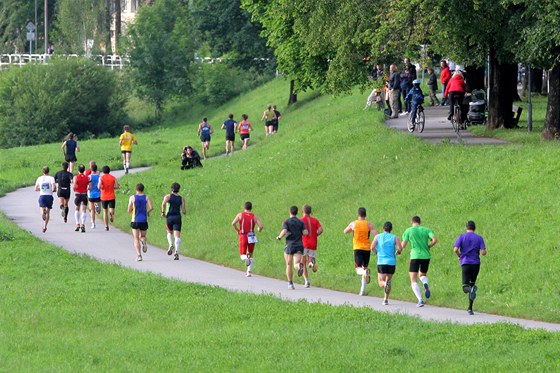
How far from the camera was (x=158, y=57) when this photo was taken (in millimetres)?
85375

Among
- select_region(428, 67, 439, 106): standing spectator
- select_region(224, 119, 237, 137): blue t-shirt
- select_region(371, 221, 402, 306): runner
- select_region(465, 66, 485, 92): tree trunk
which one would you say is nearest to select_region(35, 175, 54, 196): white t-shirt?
select_region(371, 221, 402, 306): runner

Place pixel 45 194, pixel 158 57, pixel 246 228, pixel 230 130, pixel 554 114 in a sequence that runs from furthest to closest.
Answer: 1. pixel 158 57
2. pixel 230 130
3. pixel 45 194
4. pixel 554 114
5. pixel 246 228

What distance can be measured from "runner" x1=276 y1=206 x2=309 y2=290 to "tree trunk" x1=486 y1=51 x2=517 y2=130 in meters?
13.7

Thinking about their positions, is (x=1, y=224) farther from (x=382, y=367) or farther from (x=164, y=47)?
(x=164, y=47)

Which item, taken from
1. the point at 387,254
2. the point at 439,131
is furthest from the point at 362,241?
the point at 439,131

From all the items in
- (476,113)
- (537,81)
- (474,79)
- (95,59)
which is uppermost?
(95,59)

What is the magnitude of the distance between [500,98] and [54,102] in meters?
43.1

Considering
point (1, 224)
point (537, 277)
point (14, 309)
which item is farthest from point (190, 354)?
point (1, 224)

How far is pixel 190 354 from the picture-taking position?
17.9 m

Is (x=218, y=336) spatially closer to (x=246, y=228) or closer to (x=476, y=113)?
(x=246, y=228)

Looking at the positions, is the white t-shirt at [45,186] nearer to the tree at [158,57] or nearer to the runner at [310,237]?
the runner at [310,237]

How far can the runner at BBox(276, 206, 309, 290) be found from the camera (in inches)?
993

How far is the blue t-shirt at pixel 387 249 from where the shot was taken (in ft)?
76.3

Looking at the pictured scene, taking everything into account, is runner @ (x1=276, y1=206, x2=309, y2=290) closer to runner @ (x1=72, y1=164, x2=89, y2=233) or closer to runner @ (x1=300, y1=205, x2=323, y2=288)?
runner @ (x1=300, y1=205, x2=323, y2=288)
